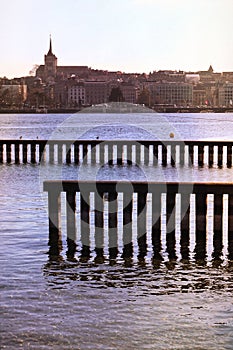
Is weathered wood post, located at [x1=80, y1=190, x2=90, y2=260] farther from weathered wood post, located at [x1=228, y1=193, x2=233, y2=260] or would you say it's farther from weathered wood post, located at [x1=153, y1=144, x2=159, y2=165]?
weathered wood post, located at [x1=153, y1=144, x2=159, y2=165]

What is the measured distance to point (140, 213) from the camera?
18391 mm

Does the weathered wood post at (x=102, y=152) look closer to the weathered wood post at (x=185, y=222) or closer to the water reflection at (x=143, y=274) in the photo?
the weathered wood post at (x=185, y=222)

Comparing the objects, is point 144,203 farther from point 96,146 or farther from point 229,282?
point 96,146

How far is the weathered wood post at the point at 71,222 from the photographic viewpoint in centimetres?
1859

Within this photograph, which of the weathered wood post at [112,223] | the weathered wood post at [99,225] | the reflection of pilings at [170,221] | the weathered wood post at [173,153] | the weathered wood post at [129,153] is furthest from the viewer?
the weathered wood post at [129,153]

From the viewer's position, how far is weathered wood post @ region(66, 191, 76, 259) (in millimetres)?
18594

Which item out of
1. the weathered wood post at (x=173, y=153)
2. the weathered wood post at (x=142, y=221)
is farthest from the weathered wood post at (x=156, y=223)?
the weathered wood post at (x=173, y=153)

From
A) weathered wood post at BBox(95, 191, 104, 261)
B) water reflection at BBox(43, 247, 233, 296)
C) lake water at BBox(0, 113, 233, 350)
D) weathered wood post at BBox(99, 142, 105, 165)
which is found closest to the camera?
lake water at BBox(0, 113, 233, 350)

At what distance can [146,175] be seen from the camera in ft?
126

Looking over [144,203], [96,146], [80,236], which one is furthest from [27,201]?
[96,146]

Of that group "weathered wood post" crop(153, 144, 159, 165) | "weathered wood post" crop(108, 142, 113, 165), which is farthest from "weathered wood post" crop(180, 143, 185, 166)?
"weathered wood post" crop(108, 142, 113, 165)

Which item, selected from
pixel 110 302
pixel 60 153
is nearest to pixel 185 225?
pixel 110 302

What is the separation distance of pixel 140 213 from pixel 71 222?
1628mm

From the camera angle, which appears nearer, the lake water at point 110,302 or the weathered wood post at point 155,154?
the lake water at point 110,302
